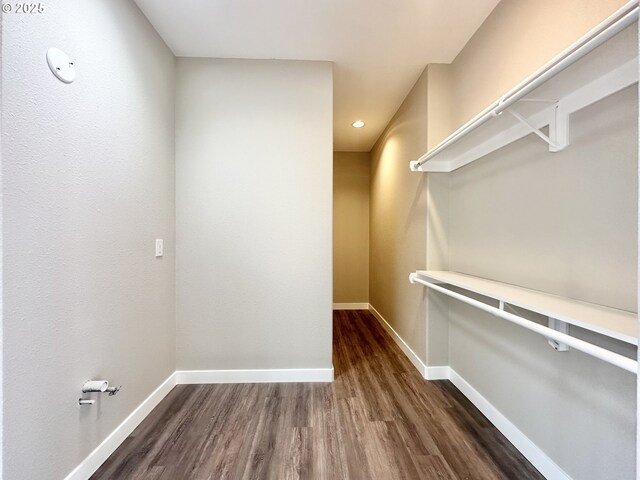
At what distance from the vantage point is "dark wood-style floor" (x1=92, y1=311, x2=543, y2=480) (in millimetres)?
1293

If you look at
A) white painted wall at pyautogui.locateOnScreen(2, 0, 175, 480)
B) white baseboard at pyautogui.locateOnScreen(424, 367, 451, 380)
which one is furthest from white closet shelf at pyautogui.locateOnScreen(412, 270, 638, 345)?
white painted wall at pyautogui.locateOnScreen(2, 0, 175, 480)

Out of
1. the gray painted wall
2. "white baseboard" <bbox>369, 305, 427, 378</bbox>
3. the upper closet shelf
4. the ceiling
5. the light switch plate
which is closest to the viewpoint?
the upper closet shelf

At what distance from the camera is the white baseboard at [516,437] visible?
47.8 inches

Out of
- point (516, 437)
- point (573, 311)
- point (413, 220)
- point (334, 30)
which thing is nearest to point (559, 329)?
point (573, 311)

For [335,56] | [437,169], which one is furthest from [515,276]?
[335,56]

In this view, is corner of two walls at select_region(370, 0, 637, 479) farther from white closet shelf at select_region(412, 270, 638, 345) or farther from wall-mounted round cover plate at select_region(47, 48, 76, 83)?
wall-mounted round cover plate at select_region(47, 48, 76, 83)

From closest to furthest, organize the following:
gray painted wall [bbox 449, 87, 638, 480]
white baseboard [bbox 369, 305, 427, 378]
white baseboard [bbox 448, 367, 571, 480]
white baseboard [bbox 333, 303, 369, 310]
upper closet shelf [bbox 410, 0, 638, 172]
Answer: upper closet shelf [bbox 410, 0, 638, 172], gray painted wall [bbox 449, 87, 638, 480], white baseboard [bbox 448, 367, 571, 480], white baseboard [bbox 369, 305, 427, 378], white baseboard [bbox 333, 303, 369, 310]

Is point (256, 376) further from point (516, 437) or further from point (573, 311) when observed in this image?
point (573, 311)

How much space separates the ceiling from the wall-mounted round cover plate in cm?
76

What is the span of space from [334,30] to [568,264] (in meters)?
1.81

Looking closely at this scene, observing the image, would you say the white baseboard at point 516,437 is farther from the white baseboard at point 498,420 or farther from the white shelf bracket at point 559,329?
the white shelf bracket at point 559,329

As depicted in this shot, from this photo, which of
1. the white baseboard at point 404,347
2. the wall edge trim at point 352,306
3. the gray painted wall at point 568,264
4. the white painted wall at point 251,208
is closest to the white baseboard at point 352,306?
the wall edge trim at point 352,306

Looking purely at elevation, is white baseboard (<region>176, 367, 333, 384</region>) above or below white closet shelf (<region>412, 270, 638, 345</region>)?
below

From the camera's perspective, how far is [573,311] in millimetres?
925
